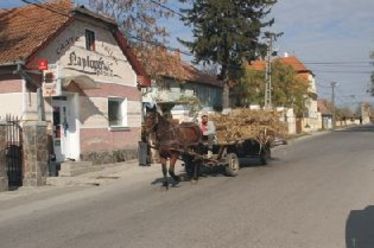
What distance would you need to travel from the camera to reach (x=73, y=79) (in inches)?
925

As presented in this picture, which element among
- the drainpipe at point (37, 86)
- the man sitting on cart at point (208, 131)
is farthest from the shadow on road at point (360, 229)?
the drainpipe at point (37, 86)

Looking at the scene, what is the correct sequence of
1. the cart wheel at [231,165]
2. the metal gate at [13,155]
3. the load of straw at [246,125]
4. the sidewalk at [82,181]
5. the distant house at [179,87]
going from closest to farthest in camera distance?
the sidewalk at [82,181], the cart wheel at [231,165], the metal gate at [13,155], the load of straw at [246,125], the distant house at [179,87]

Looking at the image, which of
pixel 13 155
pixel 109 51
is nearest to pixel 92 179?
pixel 13 155

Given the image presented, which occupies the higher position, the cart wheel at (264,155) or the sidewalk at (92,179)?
the cart wheel at (264,155)

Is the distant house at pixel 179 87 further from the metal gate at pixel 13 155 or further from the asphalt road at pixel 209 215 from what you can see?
the asphalt road at pixel 209 215

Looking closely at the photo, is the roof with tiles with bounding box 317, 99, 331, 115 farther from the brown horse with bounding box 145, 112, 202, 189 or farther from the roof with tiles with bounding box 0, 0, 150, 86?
the brown horse with bounding box 145, 112, 202, 189

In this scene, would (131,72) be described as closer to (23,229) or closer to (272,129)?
(272,129)

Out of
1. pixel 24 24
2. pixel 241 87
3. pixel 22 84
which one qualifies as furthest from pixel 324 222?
pixel 241 87

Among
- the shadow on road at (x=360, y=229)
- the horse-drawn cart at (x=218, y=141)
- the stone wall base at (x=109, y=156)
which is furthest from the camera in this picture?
the stone wall base at (x=109, y=156)

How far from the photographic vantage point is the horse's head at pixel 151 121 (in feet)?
55.2

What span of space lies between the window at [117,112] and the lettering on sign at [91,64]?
4.20ft

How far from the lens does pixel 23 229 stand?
11328mm

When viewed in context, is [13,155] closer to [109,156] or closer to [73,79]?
[73,79]

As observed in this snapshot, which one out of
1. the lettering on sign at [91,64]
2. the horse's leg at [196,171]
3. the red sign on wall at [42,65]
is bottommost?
the horse's leg at [196,171]
